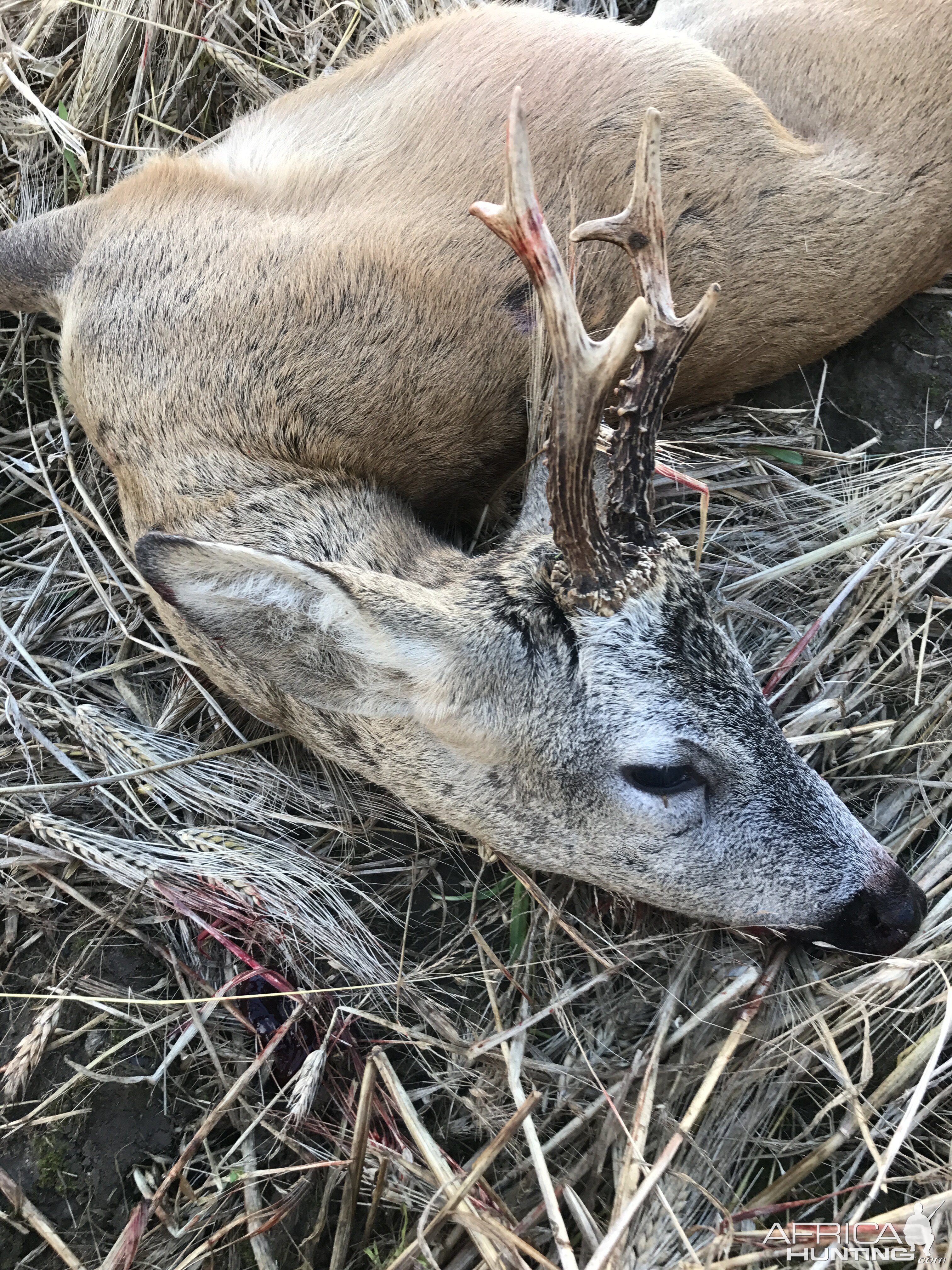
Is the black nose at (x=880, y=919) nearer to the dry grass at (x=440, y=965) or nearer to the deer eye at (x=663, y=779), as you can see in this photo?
the dry grass at (x=440, y=965)

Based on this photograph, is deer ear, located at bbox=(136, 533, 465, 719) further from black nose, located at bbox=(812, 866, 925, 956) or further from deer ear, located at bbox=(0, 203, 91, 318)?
deer ear, located at bbox=(0, 203, 91, 318)

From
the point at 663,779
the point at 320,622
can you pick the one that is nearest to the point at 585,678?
the point at 663,779

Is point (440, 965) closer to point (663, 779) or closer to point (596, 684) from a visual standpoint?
point (663, 779)

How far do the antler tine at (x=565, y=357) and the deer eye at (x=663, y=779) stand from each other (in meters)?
0.57

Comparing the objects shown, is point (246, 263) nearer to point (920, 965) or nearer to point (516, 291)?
point (516, 291)

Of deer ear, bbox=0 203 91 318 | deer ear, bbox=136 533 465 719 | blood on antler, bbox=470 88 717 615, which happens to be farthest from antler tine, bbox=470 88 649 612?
deer ear, bbox=0 203 91 318

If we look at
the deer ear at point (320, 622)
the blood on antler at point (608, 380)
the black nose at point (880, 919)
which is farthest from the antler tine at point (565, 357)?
the black nose at point (880, 919)

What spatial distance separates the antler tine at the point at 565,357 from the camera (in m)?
2.15

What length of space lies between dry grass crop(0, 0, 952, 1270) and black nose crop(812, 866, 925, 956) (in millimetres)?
93

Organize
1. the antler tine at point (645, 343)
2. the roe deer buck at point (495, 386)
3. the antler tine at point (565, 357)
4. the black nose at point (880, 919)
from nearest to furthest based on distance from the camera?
the antler tine at point (565, 357) < the antler tine at point (645, 343) < the roe deer buck at point (495, 386) < the black nose at point (880, 919)

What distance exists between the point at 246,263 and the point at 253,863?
6.40 feet

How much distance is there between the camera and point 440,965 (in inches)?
126

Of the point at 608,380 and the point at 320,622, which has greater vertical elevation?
the point at 608,380

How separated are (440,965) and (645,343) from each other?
6.55 feet
